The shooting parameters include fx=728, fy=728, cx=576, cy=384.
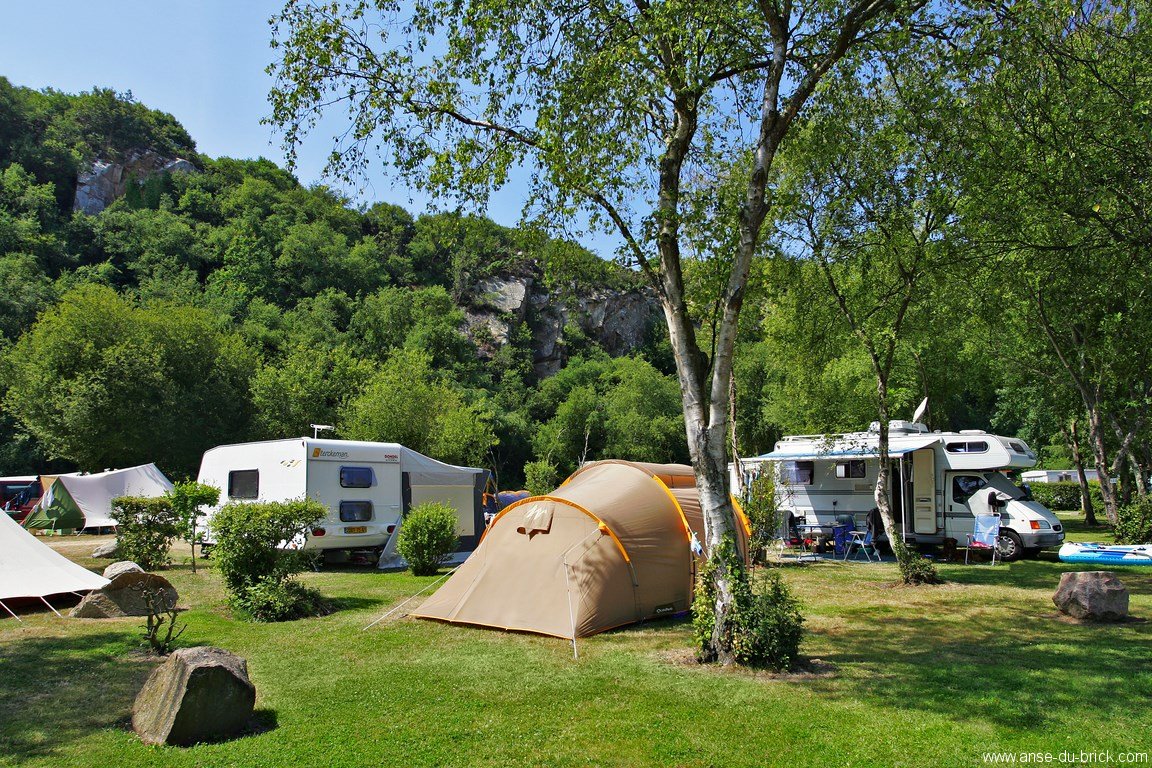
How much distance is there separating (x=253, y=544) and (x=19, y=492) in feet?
72.3

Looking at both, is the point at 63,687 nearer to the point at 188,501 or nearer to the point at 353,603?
the point at 353,603

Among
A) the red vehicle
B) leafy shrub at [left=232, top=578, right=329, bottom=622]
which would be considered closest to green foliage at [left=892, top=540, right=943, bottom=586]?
leafy shrub at [left=232, top=578, right=329, bottom=622]

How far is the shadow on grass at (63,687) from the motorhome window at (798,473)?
14.8 meters

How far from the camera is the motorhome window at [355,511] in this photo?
14516 millimetres

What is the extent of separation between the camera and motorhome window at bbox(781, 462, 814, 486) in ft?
60.8

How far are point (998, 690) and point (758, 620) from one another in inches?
81.8

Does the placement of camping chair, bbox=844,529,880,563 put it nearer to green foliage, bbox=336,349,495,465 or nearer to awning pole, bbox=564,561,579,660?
awning pole, bbox=564,561,579,660

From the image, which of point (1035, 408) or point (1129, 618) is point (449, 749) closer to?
point (1129, 618)

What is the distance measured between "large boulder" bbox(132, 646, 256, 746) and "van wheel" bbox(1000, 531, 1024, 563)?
15698 millimetres

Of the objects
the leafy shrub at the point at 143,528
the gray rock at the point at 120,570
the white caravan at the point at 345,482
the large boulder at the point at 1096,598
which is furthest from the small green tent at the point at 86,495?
the large boulder at the point at 1096,598

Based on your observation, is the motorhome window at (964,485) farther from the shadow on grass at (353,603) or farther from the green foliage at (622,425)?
the green foliage at (622,425)

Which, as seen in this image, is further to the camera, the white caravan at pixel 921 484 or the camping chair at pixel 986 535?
the white caravan at pixel 921 484

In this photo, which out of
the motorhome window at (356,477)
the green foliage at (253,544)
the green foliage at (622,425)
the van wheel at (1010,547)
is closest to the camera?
the green foliage at (253,544)

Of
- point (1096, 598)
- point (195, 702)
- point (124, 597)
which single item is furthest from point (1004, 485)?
point (124, 597)
